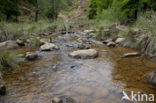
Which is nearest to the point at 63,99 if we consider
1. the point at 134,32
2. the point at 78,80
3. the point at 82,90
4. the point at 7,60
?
the point at 82,90

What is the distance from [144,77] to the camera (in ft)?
9.00

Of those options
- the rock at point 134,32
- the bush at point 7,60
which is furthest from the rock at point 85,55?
the rock at point 134,32

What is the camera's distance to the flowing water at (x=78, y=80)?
221cm

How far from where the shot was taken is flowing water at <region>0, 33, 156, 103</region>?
2.21 meters

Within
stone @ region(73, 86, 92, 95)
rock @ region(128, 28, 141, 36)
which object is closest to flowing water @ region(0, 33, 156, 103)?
stone @ region(73, 86, 92, 95)

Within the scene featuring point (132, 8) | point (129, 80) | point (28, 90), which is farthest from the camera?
point (132, 8)

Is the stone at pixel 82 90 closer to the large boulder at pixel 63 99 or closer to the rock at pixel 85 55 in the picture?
the large boulder at pixel 63 99

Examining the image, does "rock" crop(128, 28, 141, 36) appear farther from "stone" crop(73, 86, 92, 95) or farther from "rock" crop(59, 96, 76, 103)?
"rock" crop(59, 96, 76, 103)

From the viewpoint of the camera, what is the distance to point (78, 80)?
2.82 meters

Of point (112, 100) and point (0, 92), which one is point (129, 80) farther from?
point (0, 92)

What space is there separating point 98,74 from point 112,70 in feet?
1.59

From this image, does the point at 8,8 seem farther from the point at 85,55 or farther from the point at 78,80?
the point at 78,80

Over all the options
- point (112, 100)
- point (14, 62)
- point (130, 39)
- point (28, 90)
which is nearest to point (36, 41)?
point (14, 62)

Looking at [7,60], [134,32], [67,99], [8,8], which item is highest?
[8,8]
